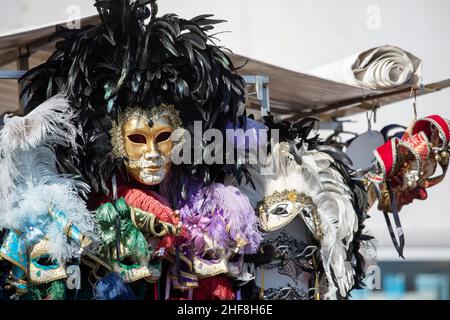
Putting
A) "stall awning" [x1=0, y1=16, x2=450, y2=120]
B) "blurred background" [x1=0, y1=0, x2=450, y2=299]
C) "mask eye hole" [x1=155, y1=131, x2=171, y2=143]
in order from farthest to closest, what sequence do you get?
1. "blurred background" [x1=0, y1=0, x2=450, y2=299]
2. "stall awning" [x1=0, y1=16, x2=450, y2=120]
3. "mask eye hole" [x1=155, y1=131, x2=171, y2=143]

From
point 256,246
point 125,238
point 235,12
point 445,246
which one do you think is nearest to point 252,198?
point 256,246

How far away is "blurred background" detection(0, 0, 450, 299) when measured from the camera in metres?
6.43

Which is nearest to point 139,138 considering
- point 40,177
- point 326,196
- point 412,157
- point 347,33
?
point 40,177

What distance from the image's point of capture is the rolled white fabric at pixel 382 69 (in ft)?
13.7

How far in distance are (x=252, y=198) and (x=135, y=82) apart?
0.68m

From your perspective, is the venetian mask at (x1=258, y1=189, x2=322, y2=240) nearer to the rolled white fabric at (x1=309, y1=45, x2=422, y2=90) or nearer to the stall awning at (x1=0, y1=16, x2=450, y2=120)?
the stall awning at (x1=0, y1=16, x2=450, y2=120)

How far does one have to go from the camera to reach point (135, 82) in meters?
3.20

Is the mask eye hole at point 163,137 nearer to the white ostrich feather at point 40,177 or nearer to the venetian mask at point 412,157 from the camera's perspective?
the white ostrich feather at point 40,177

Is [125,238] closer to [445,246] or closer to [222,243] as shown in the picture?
[222,243]

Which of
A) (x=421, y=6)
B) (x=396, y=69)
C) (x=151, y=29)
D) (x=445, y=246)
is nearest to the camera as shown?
(x=151, y=29)

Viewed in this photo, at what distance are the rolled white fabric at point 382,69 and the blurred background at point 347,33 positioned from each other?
2.03m

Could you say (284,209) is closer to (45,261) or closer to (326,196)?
(326,196)

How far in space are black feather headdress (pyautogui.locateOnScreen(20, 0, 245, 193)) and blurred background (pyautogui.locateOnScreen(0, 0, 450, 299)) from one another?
3.05 meters

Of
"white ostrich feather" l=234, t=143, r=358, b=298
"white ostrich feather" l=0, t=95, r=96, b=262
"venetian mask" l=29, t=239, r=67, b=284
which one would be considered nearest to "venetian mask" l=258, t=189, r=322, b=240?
"white ostrich feather" l=234, t=143, r=358, b=298
